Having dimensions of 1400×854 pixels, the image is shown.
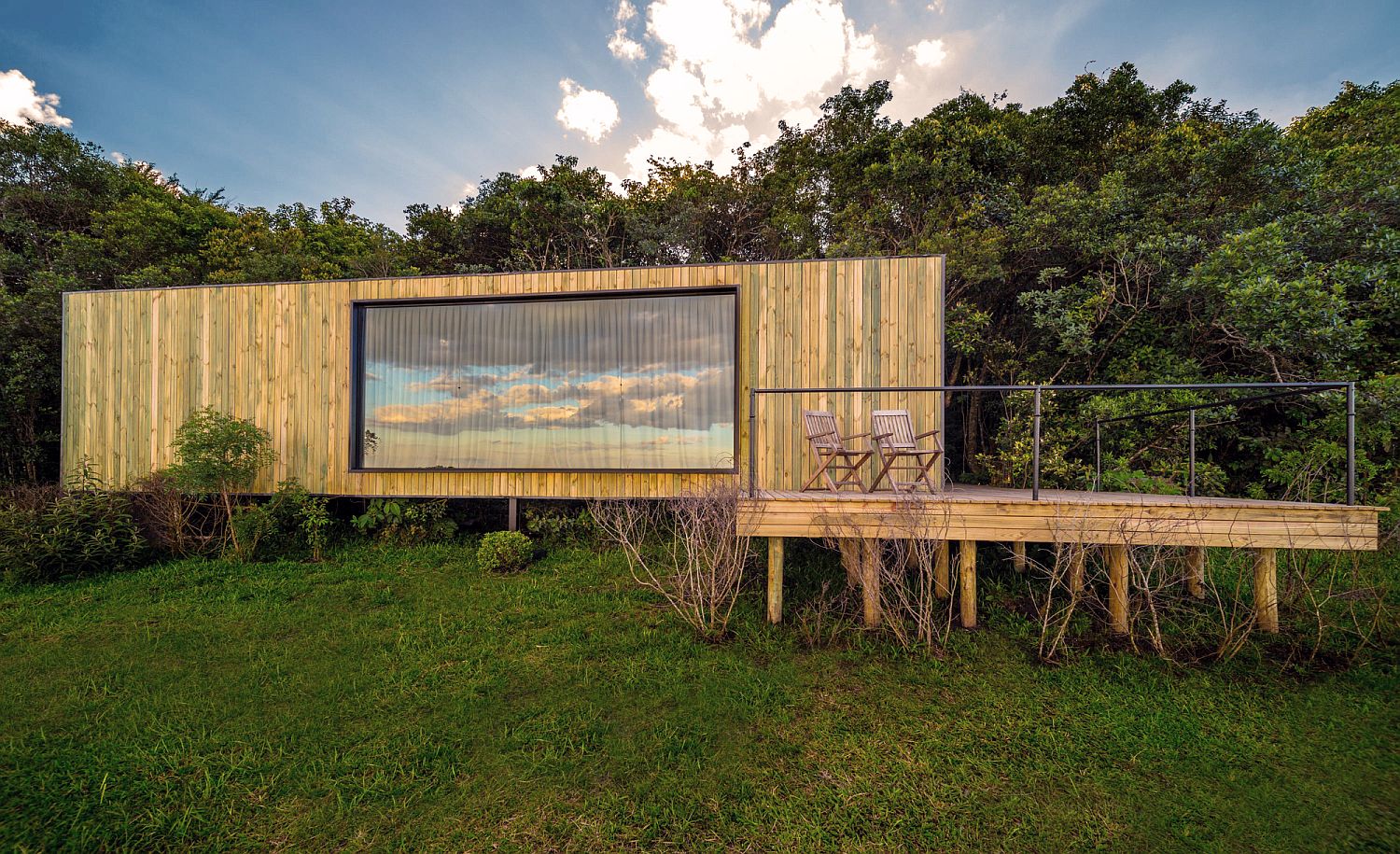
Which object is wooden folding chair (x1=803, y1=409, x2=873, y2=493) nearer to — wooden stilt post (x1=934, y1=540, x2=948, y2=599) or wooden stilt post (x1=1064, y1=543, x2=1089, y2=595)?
wooden stilt post (x1=934, y1=540, x2=948, y2=599)

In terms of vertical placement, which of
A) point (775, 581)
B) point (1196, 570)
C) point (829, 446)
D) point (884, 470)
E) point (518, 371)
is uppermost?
point (518, 371)

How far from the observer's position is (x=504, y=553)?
16.5 ft

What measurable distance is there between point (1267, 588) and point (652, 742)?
4.02 m

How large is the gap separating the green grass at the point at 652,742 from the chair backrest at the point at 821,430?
1674 millimetres

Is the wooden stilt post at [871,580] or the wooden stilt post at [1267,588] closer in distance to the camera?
the wooden stilt post at [1267,588]

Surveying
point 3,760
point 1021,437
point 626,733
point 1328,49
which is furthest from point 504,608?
point 1328,49

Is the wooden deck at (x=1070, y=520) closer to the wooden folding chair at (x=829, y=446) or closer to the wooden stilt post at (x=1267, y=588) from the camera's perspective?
the wooden stilt post at (x=1267, y=588)

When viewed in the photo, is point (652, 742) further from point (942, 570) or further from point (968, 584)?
point (942, 570)

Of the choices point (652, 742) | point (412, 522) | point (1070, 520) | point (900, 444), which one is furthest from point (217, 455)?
point (1070, 520)

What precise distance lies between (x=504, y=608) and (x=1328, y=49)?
1460 centimetres

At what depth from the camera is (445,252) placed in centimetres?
1329

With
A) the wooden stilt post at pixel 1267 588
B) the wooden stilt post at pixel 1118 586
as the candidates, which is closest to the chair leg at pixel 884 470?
the wooden stilt post at pixel 1118 586

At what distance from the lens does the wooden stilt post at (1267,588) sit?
10.6 ft

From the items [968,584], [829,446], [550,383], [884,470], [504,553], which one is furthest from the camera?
[550,383]
